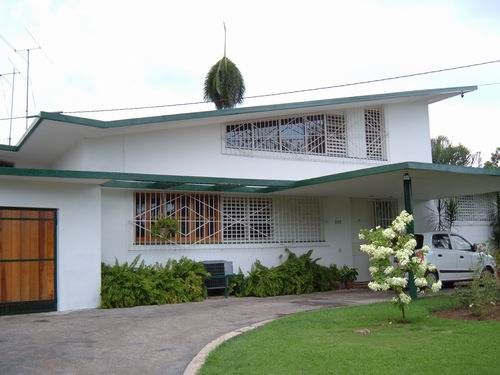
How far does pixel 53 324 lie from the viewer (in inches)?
411

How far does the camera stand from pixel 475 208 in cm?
2198

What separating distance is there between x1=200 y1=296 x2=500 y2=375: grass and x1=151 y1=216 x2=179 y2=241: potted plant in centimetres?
542

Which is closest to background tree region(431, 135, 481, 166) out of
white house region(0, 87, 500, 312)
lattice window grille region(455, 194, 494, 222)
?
lattice window grille region(455, 194, 494, 222)

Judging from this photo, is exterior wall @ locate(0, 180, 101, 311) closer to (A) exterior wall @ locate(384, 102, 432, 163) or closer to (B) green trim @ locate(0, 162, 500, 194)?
(B) green trim @ locate(0, 162, 500, 194)

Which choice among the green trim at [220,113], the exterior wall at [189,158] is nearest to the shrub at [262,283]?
the exterior wall at [189,158]

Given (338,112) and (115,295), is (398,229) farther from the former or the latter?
(338,112)

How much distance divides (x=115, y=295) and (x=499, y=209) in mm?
15628

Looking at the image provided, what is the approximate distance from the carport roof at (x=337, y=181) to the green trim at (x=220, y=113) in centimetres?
130

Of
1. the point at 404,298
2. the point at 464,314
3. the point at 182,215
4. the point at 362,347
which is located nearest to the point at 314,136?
the point at 182,215

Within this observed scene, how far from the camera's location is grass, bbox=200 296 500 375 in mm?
6355

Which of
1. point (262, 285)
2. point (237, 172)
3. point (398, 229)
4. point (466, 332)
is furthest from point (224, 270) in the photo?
point (466, 332)

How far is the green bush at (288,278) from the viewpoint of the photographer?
1524 centimetres

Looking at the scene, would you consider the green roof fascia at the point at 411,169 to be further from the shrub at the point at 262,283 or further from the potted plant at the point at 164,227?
the potted plant at the point at 164,227

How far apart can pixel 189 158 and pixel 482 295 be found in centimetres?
852
